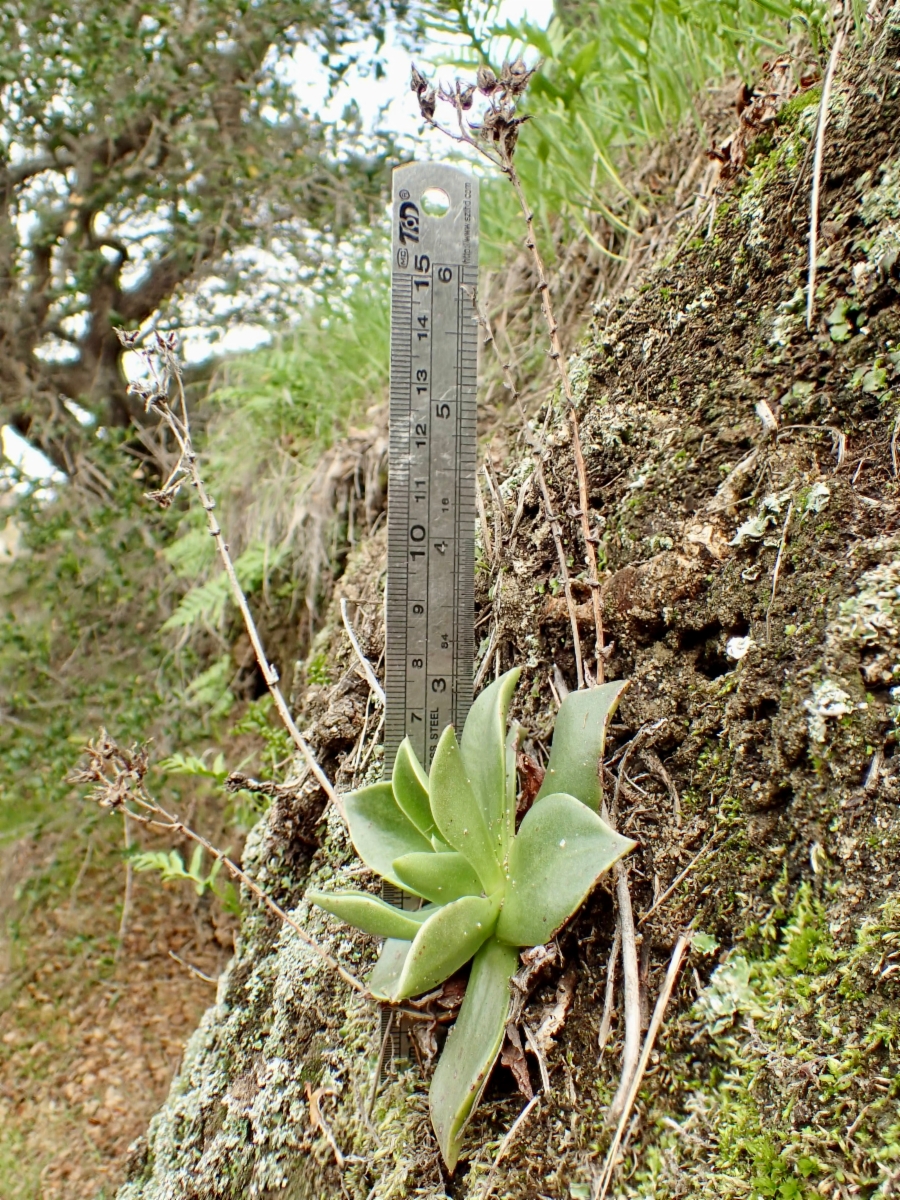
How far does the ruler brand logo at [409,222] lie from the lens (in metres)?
1.58

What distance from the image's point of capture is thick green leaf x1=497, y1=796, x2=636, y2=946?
3.50ft

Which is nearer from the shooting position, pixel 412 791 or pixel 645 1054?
pixel 645 1054

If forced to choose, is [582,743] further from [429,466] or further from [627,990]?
[429,466]

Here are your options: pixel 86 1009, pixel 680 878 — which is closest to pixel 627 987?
pixel 680 878

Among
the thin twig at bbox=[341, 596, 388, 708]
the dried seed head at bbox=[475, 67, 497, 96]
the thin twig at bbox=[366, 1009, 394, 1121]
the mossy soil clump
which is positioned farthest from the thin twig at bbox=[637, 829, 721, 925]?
the dried seed head at bbox=[475, 67, 497, 96]

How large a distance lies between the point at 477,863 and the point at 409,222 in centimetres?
120

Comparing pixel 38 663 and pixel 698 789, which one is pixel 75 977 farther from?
pixel 698 789

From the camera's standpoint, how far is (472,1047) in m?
1.14

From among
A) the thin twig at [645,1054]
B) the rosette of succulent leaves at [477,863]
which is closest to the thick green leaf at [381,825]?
the rosette of succulent leaves at [477,863]

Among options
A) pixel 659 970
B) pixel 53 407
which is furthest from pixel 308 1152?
pixel 53 407

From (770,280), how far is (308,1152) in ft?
5.82

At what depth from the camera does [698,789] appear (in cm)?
124

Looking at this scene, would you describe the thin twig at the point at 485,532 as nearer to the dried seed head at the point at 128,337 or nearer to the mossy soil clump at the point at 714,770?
the mossy soil clump at the point at 714,770

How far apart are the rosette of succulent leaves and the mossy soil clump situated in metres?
0.10
